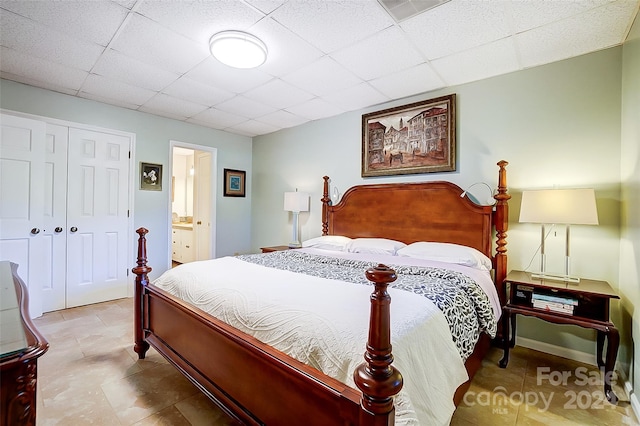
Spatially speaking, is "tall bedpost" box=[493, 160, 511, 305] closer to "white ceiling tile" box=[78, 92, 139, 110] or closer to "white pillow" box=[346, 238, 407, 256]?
"white pillow" box=[346, 238, 407, 256]

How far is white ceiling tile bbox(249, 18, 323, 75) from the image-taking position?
2.16 meters

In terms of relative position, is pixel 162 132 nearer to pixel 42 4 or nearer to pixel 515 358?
pixel 42 4

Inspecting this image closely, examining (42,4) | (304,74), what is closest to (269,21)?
(304,74)

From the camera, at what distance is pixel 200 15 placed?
201 cm

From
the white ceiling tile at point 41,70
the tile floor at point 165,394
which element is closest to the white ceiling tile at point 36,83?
the white ceiling tile at point 41,70

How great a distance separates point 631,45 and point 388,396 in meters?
2.92

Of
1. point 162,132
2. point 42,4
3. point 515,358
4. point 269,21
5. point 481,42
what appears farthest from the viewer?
point 162,132

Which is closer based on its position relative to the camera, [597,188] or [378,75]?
[597,188]

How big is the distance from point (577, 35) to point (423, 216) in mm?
1861

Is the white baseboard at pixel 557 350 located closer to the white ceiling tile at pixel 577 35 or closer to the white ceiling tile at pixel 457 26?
the white ceiling tile at pixel 577 35

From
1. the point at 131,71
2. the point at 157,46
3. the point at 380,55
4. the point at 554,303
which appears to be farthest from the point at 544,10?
the point at 131,71

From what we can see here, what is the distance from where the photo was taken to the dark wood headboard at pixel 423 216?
8.87 feet

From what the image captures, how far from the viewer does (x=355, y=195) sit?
377cm

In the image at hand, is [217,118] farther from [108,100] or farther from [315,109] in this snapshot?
[315,109]
